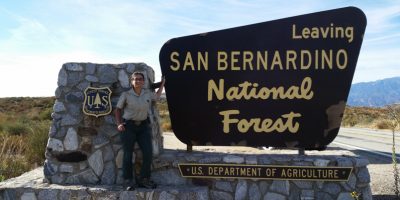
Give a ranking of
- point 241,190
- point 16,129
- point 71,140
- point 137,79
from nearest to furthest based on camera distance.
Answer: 1. point 137,79
2. point 241,190
3. point 71,140
4. point 16,129

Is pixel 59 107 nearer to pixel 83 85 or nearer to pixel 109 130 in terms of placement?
pixel 83 85

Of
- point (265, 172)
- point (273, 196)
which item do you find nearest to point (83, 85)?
point (265, 172)

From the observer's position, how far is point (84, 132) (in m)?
7.45

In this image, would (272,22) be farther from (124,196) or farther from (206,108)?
(124,196)

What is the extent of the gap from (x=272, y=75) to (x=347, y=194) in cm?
227

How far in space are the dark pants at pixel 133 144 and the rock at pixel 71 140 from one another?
0.91 meters

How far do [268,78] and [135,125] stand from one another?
2.39 metres

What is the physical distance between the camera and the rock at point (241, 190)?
24.0 feet

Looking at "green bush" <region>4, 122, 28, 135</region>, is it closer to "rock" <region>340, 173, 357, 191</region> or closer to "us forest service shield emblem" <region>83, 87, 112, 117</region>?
"us forest service shield emblem" <region>83, 87, 112, 117</region>

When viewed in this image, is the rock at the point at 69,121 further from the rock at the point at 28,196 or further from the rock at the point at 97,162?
the rock at the point at 28,196

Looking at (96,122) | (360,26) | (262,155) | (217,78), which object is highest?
(360,26)

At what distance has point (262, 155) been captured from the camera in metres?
7.50

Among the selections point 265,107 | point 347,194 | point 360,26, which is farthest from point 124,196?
point 360,26

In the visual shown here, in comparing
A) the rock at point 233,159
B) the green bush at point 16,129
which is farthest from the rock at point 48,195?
the green bush at point 16,129
